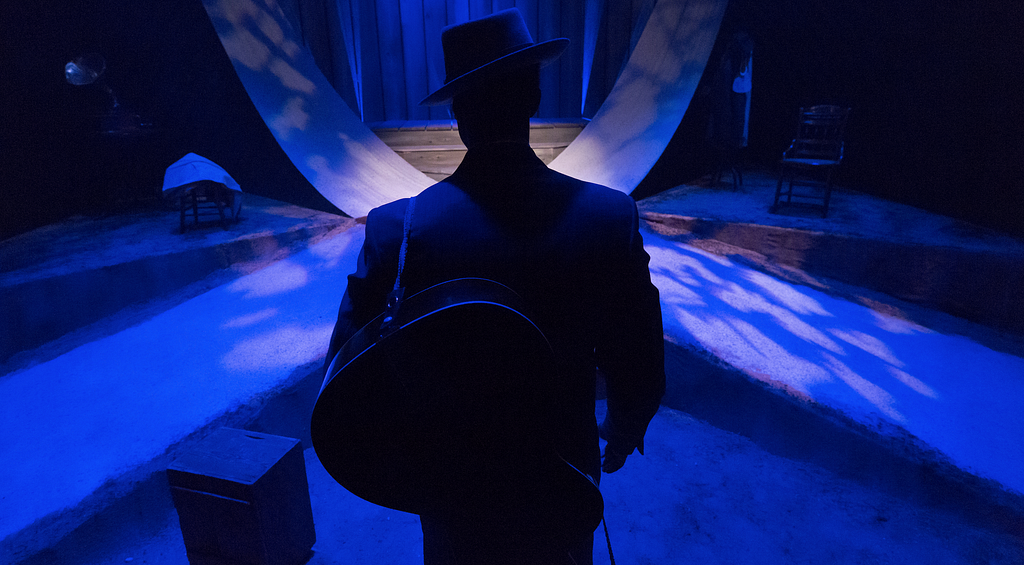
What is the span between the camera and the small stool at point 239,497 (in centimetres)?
139

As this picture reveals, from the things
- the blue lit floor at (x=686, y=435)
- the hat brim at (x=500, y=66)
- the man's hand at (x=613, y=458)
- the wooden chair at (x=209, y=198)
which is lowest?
the blue lit floor at (x=686, y=435)

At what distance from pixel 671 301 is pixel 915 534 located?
1.33 metres

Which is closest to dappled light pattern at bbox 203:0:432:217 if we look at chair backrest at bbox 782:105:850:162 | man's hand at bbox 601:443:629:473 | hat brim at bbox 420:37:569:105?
chair backrest at bbox 782:105:850:162

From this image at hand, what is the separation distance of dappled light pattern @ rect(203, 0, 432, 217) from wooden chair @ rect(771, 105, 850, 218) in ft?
9.77

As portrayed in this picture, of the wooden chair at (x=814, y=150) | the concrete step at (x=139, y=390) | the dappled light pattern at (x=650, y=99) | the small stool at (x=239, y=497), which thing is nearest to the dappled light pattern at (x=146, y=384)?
the concrete step at (x=139, y=390)

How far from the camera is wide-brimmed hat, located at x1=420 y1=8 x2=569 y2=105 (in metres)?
0.74

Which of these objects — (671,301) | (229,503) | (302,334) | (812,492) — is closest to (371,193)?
(302,334)

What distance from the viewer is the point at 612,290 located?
0.85 m

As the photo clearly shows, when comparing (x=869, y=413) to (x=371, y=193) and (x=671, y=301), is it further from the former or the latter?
(x=371, y=193)

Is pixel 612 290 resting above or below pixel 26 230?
above

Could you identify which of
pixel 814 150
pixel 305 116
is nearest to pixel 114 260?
pixel 305 116

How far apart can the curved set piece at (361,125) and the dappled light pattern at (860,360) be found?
171 cm

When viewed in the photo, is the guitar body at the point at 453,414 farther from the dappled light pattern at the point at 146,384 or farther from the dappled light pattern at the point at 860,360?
the dappled light pattern at the point at 860,360

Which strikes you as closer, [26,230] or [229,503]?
[229,503]
